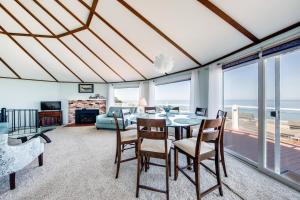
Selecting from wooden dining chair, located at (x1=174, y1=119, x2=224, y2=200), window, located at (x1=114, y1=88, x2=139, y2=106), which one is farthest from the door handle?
window, located at (x1=114, y1=88, x2=139, y2=106)

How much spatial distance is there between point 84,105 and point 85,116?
1.97 ft

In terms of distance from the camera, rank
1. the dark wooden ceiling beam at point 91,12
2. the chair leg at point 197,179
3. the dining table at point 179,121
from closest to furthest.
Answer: the chair leg at point 197,179 → the dining table at point 179,121 → the dark wooden ceiling beam at point 91,12

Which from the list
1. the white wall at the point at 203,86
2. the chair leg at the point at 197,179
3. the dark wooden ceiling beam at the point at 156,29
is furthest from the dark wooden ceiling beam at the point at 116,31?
the chair leg at the point at 197,179

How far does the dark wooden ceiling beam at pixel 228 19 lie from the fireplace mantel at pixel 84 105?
5.81 m

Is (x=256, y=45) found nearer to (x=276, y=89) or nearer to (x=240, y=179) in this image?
(x=276, y=89)

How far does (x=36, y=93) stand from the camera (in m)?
5.91

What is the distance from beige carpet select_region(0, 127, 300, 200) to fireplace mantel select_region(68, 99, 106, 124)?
4.15 metres

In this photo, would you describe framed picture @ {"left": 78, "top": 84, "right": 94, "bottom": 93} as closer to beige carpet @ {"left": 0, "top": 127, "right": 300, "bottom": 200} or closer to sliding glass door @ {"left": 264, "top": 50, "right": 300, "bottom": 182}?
beige carpet @ {"left": 0, "top": 127, "right": 300, "bottom": 200}

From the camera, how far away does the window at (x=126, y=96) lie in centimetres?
664

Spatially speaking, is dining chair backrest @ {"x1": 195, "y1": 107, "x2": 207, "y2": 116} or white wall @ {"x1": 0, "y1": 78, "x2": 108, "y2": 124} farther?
white wall @ {"x1": 0, "y1": 78, "x2": 108, "y2": 124}

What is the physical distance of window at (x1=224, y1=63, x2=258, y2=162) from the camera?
2906 mm

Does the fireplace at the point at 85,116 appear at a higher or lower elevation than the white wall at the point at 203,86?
lower

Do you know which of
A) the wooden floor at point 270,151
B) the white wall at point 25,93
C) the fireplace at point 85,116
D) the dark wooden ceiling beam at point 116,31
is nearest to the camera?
the wooden floor at point 270,151

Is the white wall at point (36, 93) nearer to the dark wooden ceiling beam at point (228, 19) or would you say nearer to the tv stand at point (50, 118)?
the tv stand at point (50, 118)
